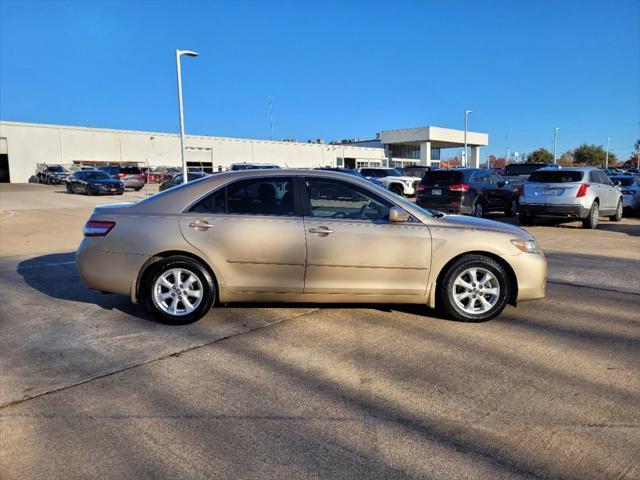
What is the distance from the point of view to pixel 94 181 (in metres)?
29.3

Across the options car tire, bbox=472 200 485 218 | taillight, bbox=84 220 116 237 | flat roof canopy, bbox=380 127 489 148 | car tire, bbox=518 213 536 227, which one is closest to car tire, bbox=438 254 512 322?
taillight, bbox=84 220 116 237

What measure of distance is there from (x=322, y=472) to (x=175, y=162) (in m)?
57.8

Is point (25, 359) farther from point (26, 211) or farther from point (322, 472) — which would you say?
point (26, 211)

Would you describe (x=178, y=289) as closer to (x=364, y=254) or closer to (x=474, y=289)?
(x=364, y=254)

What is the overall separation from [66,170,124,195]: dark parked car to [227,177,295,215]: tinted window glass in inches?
1063

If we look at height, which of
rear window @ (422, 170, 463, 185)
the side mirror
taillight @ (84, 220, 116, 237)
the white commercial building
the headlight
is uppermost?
the white commercial building

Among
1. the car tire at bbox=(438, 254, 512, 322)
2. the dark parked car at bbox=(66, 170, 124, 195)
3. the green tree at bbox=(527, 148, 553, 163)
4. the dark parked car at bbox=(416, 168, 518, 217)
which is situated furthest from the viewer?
the green tree at bbox=(527, 148, 553, 163)

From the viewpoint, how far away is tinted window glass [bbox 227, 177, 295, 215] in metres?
5.11

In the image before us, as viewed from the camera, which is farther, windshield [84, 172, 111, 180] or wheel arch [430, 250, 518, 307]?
windshield [84, 172, 111, 180]

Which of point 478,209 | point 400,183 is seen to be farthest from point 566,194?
point 400,183

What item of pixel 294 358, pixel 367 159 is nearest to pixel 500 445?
pixel 294 358

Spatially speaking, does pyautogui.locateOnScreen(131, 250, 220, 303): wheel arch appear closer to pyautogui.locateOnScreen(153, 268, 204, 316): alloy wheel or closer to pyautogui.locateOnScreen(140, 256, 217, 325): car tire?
pyautogui.locateOnScreen(140, 256, 217, 325): car tire

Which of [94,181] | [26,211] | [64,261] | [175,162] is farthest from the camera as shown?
[175,162]

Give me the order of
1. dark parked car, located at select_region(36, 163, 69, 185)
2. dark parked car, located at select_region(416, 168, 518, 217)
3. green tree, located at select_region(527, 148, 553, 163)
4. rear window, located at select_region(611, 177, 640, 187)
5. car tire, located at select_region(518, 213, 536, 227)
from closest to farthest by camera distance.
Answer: dark parked car, located at select_region(416, 168, 518, 217), car tire, located at select_region(518, 213, 536, 227), rear window, located at select_region(611, 177, 640, 187), dark parked car, located at select_region(36, 163, 69, 185), green tree, located at select_region(527, 148, 553, 163)
